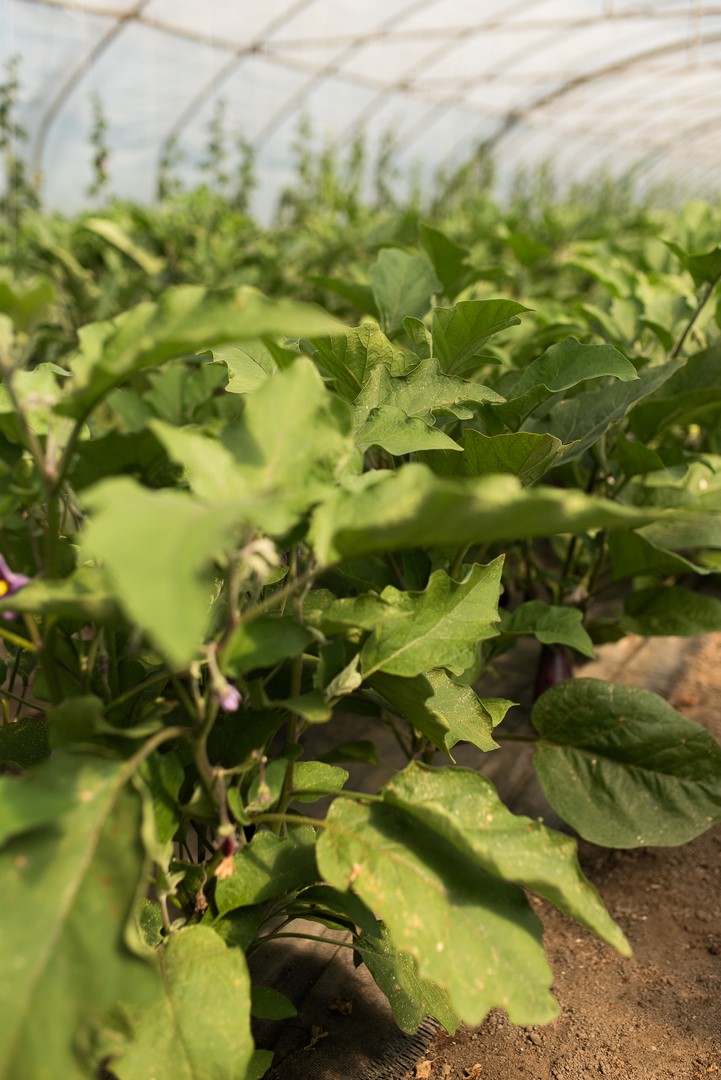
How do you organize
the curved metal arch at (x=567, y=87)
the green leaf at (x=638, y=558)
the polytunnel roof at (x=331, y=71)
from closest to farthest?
the green leaf at (x=638, y=558) → the polytunnel roof at (x=331, y=71) → the curved metal arch at (x=567, y=87)

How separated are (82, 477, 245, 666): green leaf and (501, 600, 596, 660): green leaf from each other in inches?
38.2

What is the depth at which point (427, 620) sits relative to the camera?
3.68 feet

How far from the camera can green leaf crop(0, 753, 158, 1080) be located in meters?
0.70

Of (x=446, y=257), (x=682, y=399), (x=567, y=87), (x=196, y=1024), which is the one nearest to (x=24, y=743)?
(x=196, y=1024)

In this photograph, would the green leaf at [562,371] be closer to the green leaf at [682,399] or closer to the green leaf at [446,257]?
the green leaf at [682,399]

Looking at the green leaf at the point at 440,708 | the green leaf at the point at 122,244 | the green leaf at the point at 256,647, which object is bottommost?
the green leaf at the point at 122,244

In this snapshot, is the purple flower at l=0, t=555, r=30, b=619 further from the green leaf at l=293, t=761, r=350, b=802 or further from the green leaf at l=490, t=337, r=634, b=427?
the green leaf at l=490, t=337, r=634, b=427

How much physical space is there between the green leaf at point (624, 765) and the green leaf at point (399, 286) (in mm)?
728

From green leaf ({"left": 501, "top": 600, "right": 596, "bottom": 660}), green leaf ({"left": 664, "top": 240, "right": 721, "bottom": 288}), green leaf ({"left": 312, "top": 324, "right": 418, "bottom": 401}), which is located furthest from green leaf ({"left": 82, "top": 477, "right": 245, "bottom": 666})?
green leaf ({"left": 664, "top": 240, "right": 721, "bottom": 288})

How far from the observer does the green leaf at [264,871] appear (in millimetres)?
1053

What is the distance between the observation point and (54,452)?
888mm

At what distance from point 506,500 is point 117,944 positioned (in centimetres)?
46

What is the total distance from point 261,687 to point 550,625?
76 cm

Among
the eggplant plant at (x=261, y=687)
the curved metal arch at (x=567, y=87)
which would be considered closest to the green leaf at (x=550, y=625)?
the eggplant plant at (x=261, y=687)
